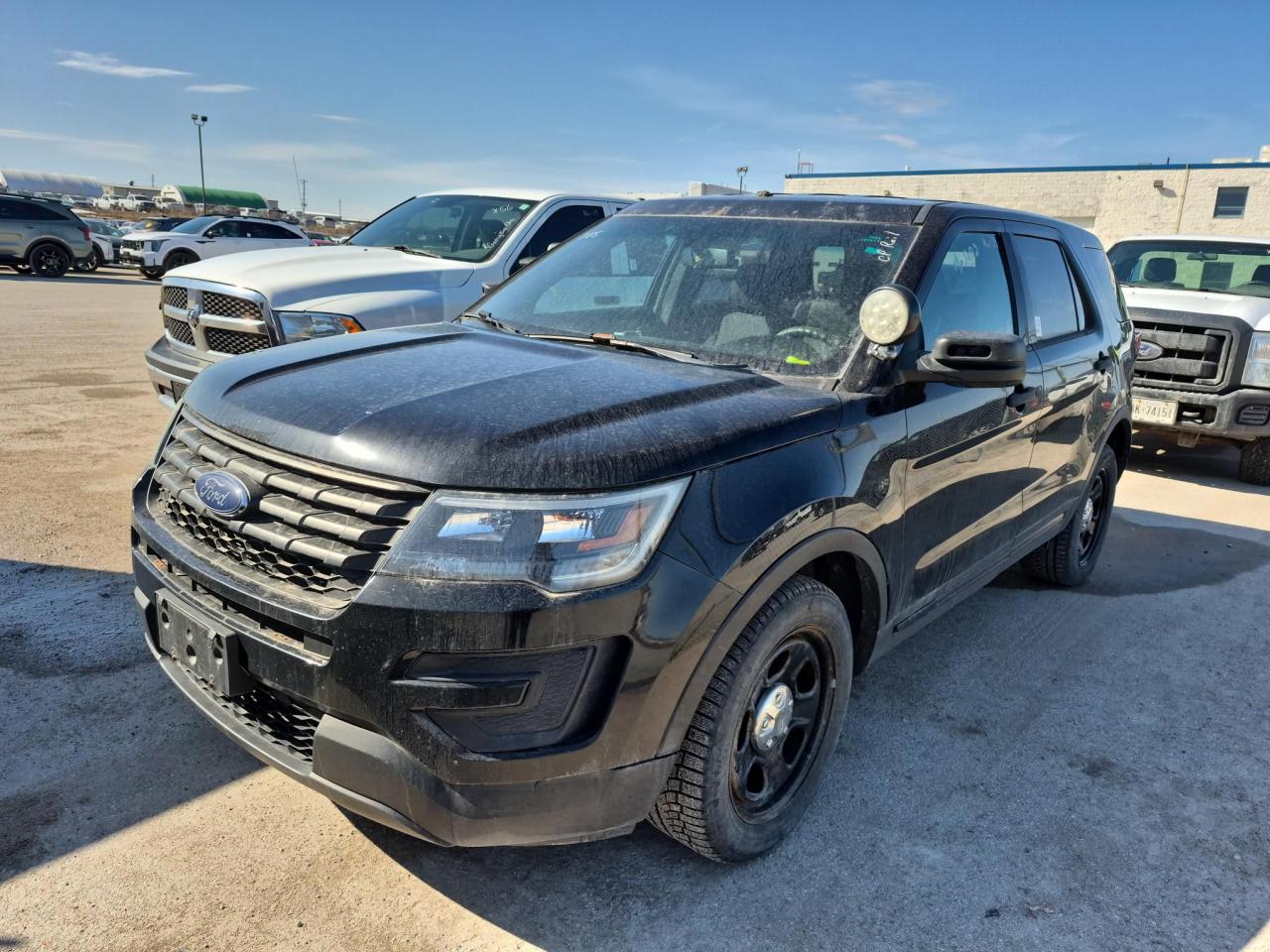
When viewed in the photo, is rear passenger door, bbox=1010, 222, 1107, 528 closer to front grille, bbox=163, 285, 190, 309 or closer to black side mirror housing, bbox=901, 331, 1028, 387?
black side mirror housing, bbox=901, 331, 1028, 387

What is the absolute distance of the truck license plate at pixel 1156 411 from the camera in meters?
7.68

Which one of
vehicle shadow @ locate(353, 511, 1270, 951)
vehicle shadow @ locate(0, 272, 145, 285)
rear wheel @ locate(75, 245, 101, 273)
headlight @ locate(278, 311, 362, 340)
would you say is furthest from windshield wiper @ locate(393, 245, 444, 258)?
rear wheel @ locate(75, 245, 101, 273)

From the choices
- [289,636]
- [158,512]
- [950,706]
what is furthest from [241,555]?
[950,706]

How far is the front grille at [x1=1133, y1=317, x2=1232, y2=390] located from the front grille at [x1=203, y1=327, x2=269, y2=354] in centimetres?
667

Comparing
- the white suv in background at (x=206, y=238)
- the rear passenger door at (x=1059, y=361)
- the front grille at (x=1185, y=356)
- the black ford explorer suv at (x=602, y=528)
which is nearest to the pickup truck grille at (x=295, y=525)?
the black ford explorer suv at (x=602, y=528)

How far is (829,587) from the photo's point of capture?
2.81 metres

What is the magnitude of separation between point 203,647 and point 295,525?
44 centimetres

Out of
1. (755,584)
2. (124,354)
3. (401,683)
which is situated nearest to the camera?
(401,683)

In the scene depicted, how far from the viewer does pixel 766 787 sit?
2.67 m

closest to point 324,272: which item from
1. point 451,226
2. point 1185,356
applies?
point 451,226

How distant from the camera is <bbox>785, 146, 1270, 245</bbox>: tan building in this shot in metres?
31.2

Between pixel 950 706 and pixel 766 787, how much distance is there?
1293mm

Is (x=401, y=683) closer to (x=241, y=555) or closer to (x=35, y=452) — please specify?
(x=241, y=555)

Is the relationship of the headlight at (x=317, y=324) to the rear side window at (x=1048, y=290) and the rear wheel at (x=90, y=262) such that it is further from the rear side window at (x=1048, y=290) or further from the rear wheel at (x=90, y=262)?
the rear wheel at (x=90, y=262)
